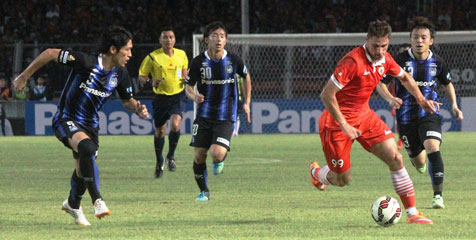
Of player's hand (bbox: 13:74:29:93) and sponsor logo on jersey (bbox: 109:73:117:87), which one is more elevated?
player's hand (bbox: 13:74:29:93)

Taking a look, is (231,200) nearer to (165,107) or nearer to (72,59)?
(72,59)

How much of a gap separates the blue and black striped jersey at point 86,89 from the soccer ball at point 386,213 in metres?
2.47

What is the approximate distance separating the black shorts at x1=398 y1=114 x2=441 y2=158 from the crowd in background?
66.4ft

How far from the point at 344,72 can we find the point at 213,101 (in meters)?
2.96

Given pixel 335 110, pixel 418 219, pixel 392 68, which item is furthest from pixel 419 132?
pixel 335 110

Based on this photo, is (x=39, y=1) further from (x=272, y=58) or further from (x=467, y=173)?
(x=467, y=173)

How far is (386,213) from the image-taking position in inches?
311

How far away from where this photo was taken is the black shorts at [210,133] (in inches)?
416

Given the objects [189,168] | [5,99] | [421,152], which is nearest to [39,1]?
[5,99]

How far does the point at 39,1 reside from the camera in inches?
1278

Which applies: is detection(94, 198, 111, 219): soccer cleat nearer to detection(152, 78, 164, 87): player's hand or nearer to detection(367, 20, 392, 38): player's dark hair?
detection(367, 20, 392, 38): player's dark hair

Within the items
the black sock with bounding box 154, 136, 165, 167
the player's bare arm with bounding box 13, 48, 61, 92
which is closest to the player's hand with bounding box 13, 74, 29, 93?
the player's bare arm with bounding box 13, 48, 61, 92

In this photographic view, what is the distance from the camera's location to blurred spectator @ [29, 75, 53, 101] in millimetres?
25094

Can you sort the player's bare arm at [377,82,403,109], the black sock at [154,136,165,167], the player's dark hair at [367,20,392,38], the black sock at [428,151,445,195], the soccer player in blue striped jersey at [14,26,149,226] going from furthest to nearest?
1. the black sock at [154,136,165,167]
2. the black sock at [428,151,445,195]
3. the player's bare arm at [377,82,403,109]
4. the soccer player in blue striped jersey at [14,26,149,226]
5. the player's dark hair at [367,20,392,38]
